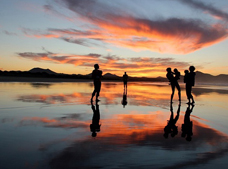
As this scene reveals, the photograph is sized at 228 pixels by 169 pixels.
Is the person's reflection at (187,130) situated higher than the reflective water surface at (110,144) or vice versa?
the reflective water surface at (110,144)

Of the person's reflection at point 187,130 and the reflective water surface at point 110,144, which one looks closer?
the reflective water surface at point 110,144

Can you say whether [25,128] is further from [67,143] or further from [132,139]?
[132,139]

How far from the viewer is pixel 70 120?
7.65m

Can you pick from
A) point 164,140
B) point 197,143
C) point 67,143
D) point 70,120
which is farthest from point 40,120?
point 197,143

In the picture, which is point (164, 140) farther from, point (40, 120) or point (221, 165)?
point (40, 120)

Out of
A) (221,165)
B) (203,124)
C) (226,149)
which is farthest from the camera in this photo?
(203,124)

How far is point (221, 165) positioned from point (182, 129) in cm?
289

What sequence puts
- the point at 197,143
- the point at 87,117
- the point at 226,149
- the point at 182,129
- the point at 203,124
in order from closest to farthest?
the point at 226,149 → the point at 197,143 → the point at 182,129 → the point at 203,124 → the point at 87,117

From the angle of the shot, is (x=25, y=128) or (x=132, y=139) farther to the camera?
(x=25, y=128)

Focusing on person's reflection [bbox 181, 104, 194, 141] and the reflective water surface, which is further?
person's reflection [bbox 181, 104, 194, 141]

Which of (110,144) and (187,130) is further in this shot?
(187,130)

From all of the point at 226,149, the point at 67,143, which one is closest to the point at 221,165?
the point at 226,149

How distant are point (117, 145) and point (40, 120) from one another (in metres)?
3.83

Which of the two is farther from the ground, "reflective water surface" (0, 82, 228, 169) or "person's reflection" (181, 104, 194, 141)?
"reflective water surface" (0, 82, 228, 169)
